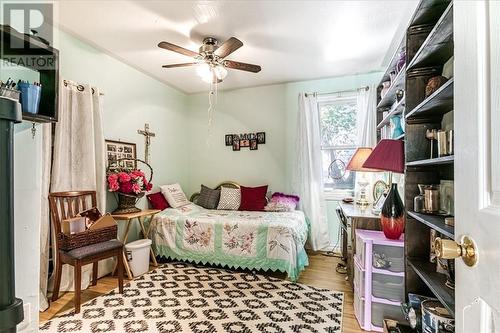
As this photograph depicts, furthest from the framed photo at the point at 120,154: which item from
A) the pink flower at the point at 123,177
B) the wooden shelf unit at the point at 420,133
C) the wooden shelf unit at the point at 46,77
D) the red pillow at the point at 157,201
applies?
the wooden shelf unit at the point at 420,133

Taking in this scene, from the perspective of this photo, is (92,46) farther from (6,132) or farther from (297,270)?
(297,270)

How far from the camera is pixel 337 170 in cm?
388

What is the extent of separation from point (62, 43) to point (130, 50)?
0.66 meters

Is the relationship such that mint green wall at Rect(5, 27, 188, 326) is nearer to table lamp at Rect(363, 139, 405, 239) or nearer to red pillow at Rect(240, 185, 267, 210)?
red pillow at Rect(240, 185, 267, 210)

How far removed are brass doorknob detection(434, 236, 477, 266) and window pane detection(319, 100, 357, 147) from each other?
3407 mm

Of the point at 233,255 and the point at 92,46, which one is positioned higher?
the point at 92,46

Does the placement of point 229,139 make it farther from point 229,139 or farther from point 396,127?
point 396,127

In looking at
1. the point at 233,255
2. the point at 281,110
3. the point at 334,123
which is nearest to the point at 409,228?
the point at 233,255

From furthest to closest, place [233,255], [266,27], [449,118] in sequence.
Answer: [233,255], [266,27], [449,118]

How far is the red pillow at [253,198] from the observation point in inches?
147

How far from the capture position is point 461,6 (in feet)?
2.02

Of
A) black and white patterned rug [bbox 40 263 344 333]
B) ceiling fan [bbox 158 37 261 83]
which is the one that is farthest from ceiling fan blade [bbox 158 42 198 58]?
black and white patterned rug [bbox 40 263 344 333]

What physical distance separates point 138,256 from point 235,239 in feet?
3.69

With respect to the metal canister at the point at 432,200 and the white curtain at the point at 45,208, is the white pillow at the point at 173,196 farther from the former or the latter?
the metal canister at the point at 432,200
